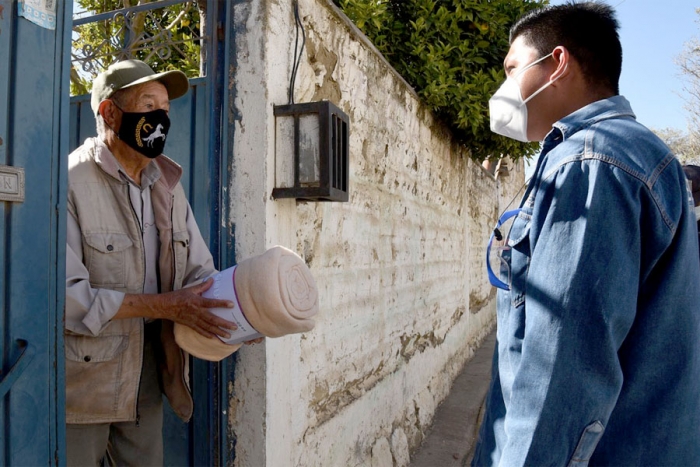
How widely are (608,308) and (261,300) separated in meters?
1.06

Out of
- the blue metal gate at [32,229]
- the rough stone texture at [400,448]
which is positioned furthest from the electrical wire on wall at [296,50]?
the rough stone texture at [400,448]

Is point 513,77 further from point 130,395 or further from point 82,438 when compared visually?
point 82,438

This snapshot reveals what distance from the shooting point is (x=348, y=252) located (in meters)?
3.10

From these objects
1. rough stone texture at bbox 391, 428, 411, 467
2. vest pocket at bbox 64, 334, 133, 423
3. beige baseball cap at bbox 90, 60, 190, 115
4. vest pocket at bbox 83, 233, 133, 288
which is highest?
beige baseball cap at bbox 90, 60, 190, 115

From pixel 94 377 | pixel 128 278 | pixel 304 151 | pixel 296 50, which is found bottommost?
pixel 94 377

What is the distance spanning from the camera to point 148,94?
2096 mm

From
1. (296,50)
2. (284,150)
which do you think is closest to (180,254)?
(284,150)

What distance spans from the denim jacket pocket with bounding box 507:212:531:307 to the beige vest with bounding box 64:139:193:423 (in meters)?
1.22

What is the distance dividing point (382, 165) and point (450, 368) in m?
2.89

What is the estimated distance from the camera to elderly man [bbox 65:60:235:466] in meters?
1.85

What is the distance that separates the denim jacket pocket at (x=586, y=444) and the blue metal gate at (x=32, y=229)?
1.28 metres

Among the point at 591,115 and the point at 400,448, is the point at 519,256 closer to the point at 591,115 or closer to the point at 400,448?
the point at 591,115

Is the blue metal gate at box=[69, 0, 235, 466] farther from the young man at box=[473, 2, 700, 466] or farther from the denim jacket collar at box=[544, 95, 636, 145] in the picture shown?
the denim jacket collar at box=[544, 95, 636, 145]

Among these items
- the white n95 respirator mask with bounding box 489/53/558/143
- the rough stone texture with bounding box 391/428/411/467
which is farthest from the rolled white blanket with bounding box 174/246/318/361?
the rough stone texture with bounding box 391/428/411/467
